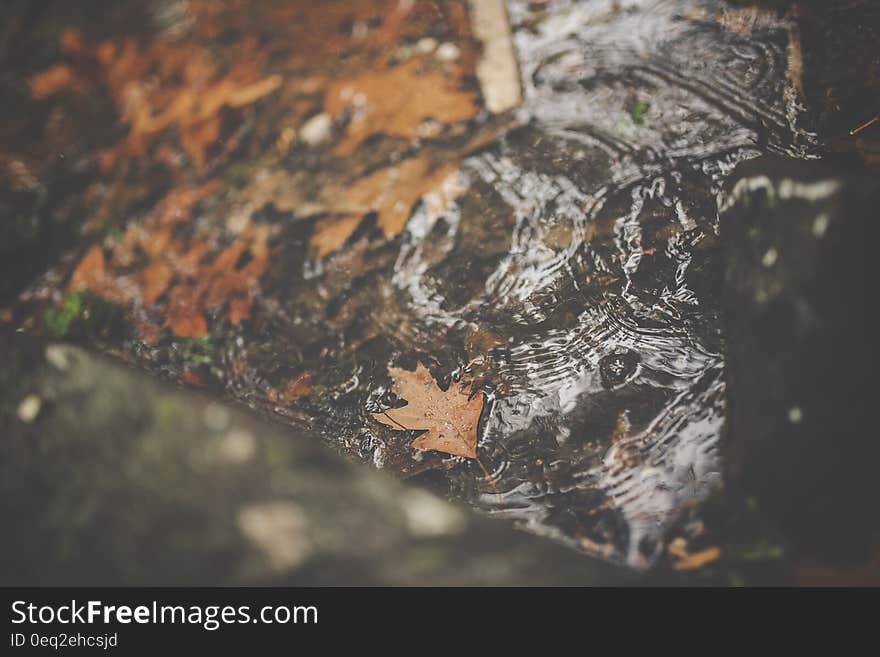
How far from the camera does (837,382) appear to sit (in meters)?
1.20

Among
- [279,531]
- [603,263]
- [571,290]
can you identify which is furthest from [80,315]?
[603,263]

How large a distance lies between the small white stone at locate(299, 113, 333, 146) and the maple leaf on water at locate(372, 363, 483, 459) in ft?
3.90

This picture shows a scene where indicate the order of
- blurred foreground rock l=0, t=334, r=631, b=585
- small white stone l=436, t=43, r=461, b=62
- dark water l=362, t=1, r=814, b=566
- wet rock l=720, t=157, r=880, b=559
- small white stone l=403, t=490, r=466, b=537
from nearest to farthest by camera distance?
wet rock l=720, t=157, r=880, b=559 → dark water l=362, t=1, r=814, b=566 → small white stone l=403, t=490, r=466, b=537 → blurred foreground rock l=0, t=334, r=631, b=585 → small white stone l=436, t=43, r=461, b=62

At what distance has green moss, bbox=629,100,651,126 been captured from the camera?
1.95m

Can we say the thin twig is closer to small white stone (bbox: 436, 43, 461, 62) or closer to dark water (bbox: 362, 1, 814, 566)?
dark water (bbox: 362, 1, 814, 566)

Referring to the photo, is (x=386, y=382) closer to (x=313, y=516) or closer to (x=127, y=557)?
(x=313, y=516)

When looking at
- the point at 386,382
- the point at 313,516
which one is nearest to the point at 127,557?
the point at 313,516

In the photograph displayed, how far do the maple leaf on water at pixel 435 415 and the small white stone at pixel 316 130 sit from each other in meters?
1.19

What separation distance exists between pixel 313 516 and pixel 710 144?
2.12 metres

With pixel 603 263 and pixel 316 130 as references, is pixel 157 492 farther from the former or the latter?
pixel 603 263

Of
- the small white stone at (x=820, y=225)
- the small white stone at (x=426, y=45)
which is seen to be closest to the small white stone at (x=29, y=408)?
the small white stone at (x=426, y=45)

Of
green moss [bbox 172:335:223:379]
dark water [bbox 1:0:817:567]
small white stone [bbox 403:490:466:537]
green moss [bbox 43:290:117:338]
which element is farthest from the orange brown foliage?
small white stone [bbox 403:490:466:537]

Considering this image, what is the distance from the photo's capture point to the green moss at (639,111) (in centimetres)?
195

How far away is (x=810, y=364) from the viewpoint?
123 cm
